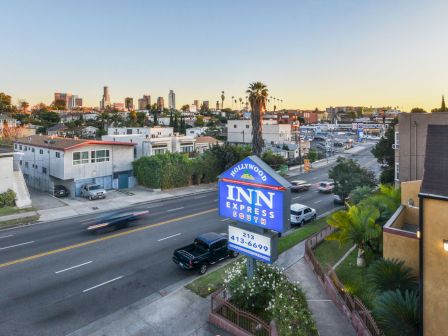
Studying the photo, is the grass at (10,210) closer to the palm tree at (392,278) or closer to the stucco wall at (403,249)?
the palm tree at (392,278)

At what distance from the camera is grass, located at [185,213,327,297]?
1612cm

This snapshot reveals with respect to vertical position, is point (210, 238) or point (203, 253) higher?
point (210, 238)

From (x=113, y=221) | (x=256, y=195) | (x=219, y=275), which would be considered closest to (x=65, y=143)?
(x=113, y=221)

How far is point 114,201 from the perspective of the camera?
37344mm

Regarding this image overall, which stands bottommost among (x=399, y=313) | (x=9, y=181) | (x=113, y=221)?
(x=113, y=221)

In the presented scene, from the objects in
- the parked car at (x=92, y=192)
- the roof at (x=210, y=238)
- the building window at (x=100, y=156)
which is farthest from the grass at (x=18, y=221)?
the roof at (x=210, y=238)

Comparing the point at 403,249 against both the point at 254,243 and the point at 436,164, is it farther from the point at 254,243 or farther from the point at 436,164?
the point at 254,243

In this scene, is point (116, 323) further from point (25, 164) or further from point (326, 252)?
point (25, 164)

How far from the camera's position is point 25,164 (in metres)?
47.9

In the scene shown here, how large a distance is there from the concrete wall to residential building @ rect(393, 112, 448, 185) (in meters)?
21.4

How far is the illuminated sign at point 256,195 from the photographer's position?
1273 centimetres

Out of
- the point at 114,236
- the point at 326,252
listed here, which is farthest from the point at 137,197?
the point at 326,252

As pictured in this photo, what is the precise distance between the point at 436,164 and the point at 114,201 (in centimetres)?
3236

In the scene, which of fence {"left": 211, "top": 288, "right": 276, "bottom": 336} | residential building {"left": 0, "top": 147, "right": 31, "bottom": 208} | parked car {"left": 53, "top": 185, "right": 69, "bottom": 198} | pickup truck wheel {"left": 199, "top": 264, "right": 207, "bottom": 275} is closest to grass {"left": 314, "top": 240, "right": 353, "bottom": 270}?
pickup truck wheel {"left": 199, "top": 264, "right": 207, "bottom": 275}
